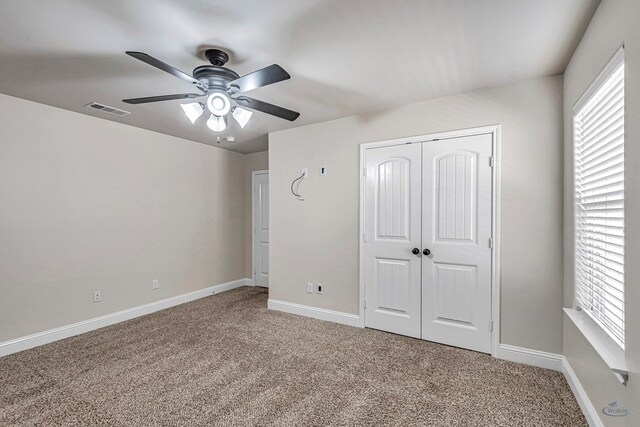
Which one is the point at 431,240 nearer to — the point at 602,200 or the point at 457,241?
the point at 457,241

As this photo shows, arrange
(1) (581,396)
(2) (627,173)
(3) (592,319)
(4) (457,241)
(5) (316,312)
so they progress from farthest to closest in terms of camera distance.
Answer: (5) (316,312)
(4) (457,241)
(1) (581,396)
(3) (592,319)
(2) (627,173)

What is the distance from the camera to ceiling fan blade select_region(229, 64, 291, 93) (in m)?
1.83

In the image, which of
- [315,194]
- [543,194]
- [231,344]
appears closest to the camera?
[543,194]

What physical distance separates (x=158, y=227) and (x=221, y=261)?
1.25m

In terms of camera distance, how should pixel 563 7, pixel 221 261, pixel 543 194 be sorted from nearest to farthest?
pixel 563 7
pixel 543 194
pixel 221 261

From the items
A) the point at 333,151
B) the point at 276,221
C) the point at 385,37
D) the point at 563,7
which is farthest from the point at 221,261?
the point at 563,7

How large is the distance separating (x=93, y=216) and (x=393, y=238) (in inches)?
133

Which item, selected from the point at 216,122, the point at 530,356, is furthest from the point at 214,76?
the point at 530,356

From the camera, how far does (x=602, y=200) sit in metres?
1.77

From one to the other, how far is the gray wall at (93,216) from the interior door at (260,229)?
2.20 feet

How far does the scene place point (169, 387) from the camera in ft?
7.68

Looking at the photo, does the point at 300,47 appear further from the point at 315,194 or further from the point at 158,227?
the point at 158,227

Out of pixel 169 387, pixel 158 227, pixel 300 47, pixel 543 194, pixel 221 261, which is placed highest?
pixel 300 47

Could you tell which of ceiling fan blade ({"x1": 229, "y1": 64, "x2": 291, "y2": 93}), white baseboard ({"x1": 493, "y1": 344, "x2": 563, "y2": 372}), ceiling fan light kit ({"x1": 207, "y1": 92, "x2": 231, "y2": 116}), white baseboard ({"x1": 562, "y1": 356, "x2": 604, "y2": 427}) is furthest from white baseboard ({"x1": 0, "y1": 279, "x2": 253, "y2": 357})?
white baseboard ({"x1": 562, "y1": 356, "x2": 604, "y2": 427})
